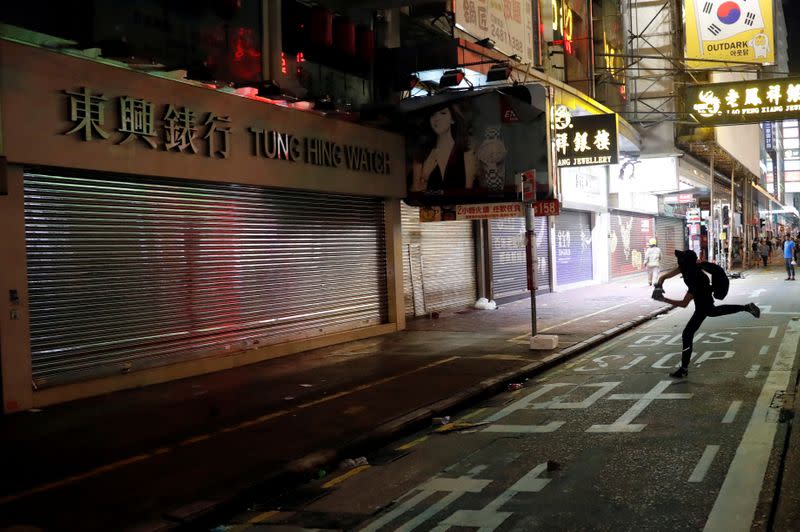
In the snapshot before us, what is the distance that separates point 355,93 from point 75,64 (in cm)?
785

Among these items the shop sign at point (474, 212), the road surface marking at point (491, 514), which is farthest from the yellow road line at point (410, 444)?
the shop sign at point (474, 212)

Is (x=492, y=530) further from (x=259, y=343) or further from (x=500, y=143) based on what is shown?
(x=500, y=143)

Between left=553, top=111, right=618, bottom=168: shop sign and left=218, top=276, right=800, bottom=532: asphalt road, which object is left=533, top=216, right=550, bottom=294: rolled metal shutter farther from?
left=218, top=276, right=800, bottom=532: asphalt road

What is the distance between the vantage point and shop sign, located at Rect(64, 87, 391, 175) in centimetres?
994

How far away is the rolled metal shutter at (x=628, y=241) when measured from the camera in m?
36.1

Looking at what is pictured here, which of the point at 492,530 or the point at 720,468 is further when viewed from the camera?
the point at 720,468

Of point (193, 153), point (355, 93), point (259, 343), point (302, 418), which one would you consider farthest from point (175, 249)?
point (355, 93)

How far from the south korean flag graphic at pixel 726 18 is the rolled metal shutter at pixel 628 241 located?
42.5ft

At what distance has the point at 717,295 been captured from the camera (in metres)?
11.3

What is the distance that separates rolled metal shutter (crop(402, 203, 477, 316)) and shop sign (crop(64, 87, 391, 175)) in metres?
4.77

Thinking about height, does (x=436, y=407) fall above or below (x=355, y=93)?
below

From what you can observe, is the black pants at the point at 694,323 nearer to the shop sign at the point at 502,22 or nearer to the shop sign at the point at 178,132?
the shop sign at the point at 178,132

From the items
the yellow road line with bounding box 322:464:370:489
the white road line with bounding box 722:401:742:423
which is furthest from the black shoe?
the yellow road line with bounding box 322:464:370:489

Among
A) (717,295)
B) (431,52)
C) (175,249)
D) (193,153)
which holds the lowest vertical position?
(717,295)
